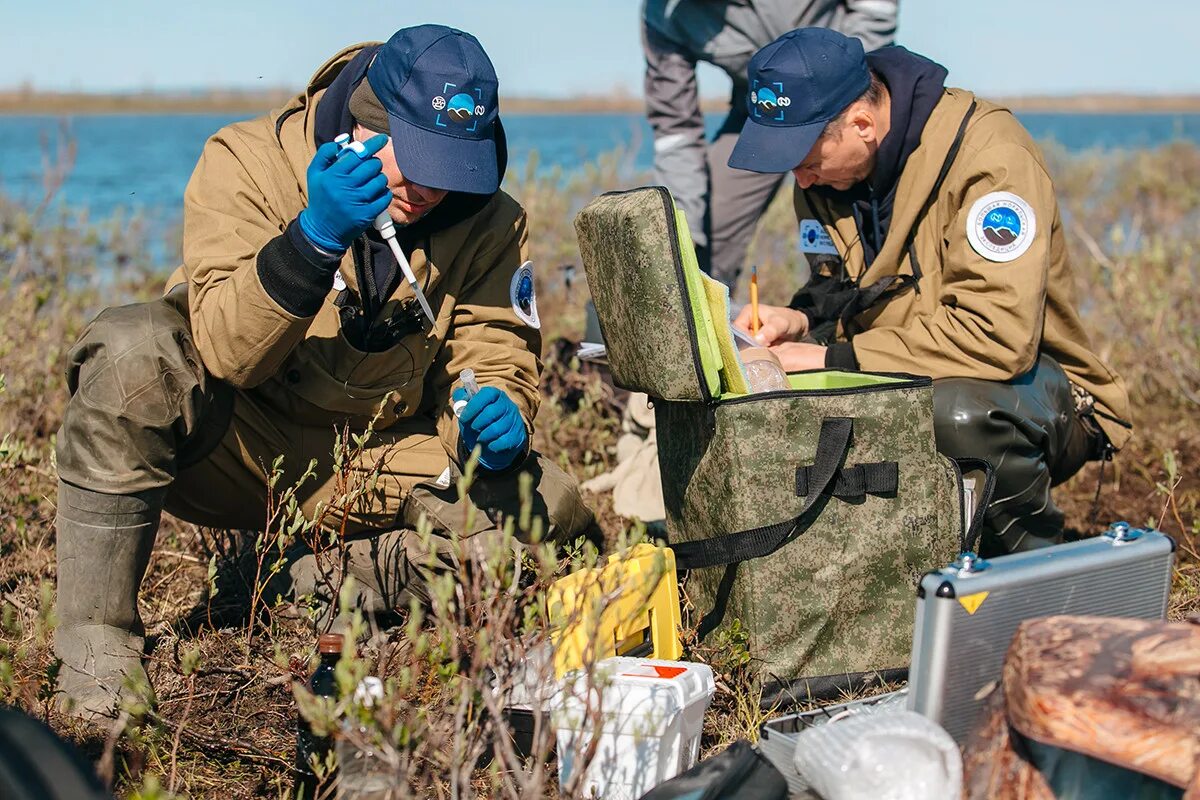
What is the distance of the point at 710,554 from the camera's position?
3.01 metres

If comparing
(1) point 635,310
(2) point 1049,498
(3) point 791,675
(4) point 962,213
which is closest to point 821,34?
(4) point 962,213

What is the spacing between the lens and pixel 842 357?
348 centimetres

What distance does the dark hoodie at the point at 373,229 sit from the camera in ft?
10.5

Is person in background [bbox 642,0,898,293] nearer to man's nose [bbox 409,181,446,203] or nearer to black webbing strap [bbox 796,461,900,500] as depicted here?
man's nose [bbox 409,181,446,203]

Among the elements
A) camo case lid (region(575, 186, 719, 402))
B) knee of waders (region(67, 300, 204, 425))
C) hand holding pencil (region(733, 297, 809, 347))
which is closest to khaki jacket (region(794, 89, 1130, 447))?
hand holding pencil (region(733, 297, 809, 347))

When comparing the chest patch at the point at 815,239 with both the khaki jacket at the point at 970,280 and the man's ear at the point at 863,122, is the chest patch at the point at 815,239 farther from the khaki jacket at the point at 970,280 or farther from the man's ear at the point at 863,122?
the man's ear at the point at 863,122

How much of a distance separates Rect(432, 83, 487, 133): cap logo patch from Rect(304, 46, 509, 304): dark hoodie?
152 mm

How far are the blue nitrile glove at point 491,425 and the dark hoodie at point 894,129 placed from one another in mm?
1255

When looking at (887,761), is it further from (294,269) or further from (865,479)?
(294,269)

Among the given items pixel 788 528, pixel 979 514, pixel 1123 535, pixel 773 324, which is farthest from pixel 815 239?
pixel 1123 535

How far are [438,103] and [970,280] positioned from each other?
4.84 ft

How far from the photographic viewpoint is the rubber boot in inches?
113

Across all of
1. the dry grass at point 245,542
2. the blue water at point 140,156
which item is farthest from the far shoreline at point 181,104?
the dry grass at point 245,542

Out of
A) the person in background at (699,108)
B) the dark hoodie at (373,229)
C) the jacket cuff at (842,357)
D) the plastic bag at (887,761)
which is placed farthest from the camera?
the person in background at (699,108)
